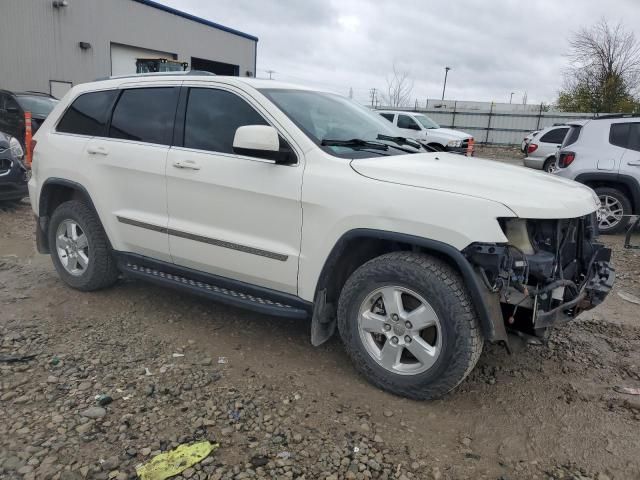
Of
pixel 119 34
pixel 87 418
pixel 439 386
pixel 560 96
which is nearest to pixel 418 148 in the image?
pixel 439 386

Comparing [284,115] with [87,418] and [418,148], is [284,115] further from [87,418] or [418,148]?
[87,418]

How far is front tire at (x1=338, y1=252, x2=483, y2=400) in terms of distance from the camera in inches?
108

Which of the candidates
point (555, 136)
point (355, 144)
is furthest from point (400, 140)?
point (555, 136)

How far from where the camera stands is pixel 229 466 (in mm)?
2428

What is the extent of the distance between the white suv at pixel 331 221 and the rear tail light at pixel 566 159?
4.78 metres

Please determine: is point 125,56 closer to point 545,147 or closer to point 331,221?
point 545,147

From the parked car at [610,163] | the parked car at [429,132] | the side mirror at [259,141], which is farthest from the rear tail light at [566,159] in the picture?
the parked car at [429,132]

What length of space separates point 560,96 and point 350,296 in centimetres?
3516

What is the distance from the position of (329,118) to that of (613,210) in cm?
593

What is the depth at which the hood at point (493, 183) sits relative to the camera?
2662 millimetres

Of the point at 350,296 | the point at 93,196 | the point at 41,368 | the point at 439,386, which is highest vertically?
the point at 93,196

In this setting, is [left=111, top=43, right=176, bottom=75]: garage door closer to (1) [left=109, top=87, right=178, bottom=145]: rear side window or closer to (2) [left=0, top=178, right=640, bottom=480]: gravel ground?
(1) [left=109, top=87, right=178, bottom=145]: rear side window

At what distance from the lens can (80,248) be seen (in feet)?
14.5

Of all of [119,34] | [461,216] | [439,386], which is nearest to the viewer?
[461,216]
